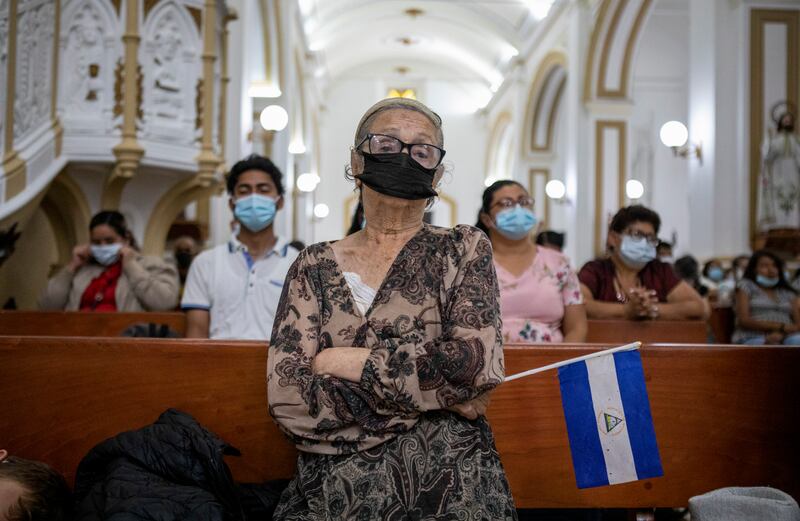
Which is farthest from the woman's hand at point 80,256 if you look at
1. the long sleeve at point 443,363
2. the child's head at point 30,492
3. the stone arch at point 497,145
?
the stone arch at point 497,145

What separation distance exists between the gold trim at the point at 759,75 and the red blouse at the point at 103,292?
7.06 metres

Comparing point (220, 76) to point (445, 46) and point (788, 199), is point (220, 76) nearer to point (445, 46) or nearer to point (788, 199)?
point (788, 199)

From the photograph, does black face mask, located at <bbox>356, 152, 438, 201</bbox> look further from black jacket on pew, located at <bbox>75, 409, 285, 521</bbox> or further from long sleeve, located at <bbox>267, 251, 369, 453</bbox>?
black jacket on pew, located at <bbox>75, 409, 285, 521</bbox>

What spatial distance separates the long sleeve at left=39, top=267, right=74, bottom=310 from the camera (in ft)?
15.2

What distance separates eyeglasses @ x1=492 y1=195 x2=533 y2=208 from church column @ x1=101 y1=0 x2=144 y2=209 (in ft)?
9.92

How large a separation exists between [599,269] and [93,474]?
310cm

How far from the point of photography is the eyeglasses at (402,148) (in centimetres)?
199

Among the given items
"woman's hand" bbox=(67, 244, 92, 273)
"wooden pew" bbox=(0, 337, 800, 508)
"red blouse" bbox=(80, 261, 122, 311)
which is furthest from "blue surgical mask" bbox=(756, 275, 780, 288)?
"woman's hand" bbox=(67, 244, 92, 273)

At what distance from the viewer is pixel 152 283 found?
14.3 feet

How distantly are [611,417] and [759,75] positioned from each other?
8027 mm

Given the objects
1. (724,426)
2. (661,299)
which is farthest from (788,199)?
(724,426)

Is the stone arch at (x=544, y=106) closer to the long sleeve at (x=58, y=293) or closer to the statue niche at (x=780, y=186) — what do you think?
the statue niche at (x=780, y=186)

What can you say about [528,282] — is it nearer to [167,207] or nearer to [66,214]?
[167,207]

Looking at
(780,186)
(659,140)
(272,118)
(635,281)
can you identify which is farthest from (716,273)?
(659,140)
